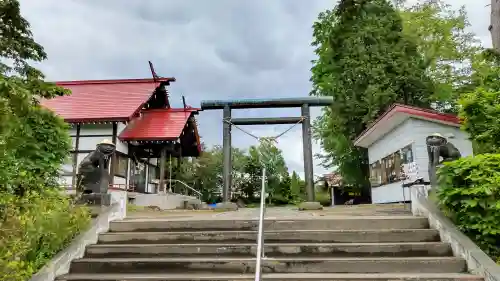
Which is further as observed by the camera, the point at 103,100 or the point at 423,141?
the point at 103,100

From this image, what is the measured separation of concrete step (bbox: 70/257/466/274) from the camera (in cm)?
460

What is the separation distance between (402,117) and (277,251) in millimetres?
10056

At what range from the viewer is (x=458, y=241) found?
4.70 meters

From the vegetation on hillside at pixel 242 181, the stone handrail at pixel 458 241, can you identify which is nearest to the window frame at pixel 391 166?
the stone handrail at pixel 458 241

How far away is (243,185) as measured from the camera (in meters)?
27.0

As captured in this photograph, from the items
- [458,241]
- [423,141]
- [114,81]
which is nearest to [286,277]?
[458,241]

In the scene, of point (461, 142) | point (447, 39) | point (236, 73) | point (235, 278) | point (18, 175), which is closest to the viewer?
point (235, 278)

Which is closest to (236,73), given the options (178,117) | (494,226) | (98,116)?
(178,117)

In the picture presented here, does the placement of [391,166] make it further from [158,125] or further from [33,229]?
[33,229]

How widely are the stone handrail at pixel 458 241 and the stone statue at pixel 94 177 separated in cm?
530

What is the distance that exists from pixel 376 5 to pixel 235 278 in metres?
17.5

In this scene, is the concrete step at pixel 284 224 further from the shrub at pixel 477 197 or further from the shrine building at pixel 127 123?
the shrine building at pixel 127 123

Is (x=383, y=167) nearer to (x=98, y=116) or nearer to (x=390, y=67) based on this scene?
(x=390, y=67)

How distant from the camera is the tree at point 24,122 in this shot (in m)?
3.61
